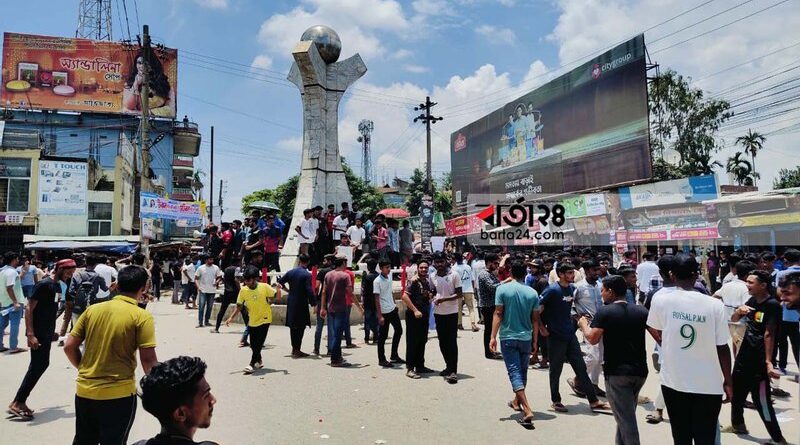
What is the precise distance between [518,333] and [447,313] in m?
1.71

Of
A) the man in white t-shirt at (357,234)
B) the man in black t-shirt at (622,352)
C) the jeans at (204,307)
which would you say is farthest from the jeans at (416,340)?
the jeans at (204,307)

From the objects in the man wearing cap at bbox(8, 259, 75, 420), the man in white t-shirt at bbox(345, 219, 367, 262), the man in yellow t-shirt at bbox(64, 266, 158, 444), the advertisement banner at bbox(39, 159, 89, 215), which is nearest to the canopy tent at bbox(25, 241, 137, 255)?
the advertisement banner at bbox(39, 159, 89, 215)

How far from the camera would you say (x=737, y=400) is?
483cm

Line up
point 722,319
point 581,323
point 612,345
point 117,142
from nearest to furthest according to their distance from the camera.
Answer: point 722,319 < point 612,345 < point 581,323 < point 117,142

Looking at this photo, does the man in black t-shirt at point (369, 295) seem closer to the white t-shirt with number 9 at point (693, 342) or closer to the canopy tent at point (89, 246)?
the white t-shirt with number 9 at point (693, 342)

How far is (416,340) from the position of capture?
7.20 meters

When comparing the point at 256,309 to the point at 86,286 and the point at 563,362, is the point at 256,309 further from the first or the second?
the point at 563,362

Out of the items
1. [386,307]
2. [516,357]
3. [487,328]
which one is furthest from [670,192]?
[516,357]

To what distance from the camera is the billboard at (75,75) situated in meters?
38.5

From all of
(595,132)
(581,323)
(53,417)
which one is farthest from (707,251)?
(53,417)

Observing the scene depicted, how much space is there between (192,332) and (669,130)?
2667cm

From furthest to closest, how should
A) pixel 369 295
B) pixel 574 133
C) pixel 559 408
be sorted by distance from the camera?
pixel 574 133 < pixel 369 295 < pixel 559 408

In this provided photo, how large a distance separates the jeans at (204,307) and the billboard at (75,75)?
31.5 m

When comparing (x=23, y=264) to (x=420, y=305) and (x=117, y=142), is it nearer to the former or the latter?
(x=420, y=305)
